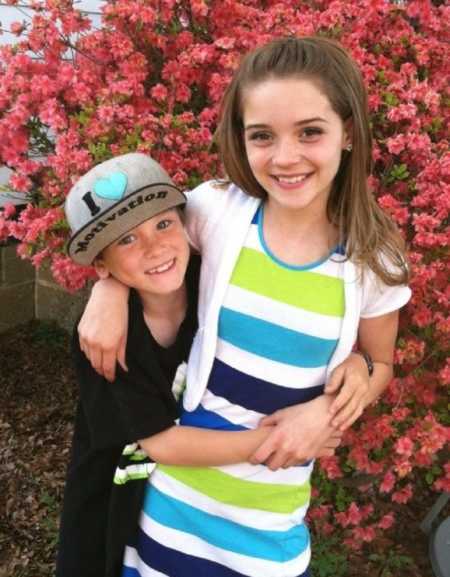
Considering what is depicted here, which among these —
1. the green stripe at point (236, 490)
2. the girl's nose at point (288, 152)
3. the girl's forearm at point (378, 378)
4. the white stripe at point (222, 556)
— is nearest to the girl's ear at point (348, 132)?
the girl's nose at point (288, 152)

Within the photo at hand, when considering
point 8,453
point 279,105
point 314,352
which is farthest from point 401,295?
point 8,453

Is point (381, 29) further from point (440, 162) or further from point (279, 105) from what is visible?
point (279, 105)

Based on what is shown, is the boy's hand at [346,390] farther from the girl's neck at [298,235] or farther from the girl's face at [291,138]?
the girl's face at [291,138]

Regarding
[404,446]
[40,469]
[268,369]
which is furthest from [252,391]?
[40,469]

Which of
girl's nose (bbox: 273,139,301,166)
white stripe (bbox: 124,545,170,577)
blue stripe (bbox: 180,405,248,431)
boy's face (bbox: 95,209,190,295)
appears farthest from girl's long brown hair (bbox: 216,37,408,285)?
white stripe (bbox: 124,545,170,577)

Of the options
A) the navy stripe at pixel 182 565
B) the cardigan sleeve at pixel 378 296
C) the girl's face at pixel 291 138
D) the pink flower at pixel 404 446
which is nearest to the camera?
the girl's face at pixel 291 138

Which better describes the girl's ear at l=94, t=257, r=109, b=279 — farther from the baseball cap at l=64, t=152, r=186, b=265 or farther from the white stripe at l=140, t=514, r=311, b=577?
the white stripe at l=140, t=514, r=311, b=577

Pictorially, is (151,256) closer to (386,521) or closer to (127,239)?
(127,239)

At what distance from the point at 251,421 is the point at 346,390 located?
0.22m

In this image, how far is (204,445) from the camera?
146 cm

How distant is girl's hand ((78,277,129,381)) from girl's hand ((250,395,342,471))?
342 millimetres

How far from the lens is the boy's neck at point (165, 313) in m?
1.52

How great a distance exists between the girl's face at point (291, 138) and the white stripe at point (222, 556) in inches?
31.0

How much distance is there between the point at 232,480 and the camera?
154 centimetres
